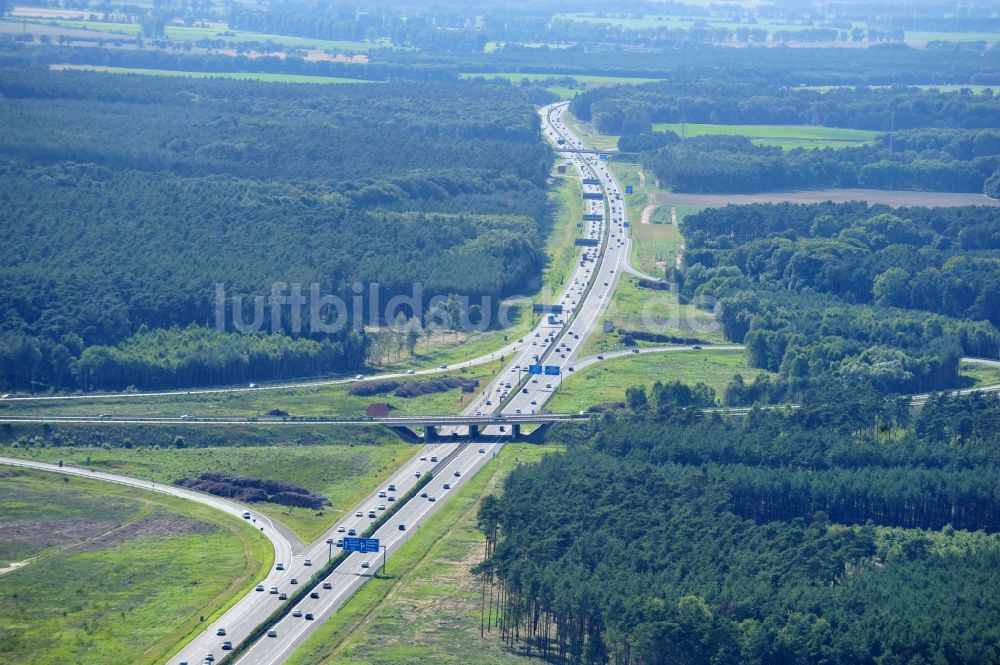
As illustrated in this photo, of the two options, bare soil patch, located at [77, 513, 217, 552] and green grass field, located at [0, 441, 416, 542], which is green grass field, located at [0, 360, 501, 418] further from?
bare soil patch, located at [77, 513, 217, 552]

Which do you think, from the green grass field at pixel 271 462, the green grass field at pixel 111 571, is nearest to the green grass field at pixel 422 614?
the green grass field at pixel 111 571

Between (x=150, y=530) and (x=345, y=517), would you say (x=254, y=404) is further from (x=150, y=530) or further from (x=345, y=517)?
(x=150, y=530)

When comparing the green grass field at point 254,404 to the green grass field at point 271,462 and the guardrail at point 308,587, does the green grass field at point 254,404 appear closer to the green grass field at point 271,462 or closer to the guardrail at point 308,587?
the green grass field at point 271,462

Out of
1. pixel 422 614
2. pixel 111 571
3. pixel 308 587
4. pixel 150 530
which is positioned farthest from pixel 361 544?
pixel 111 571

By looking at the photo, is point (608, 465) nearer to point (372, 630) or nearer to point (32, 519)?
point (372, 630)

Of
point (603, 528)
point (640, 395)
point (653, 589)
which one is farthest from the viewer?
point (640, 395)

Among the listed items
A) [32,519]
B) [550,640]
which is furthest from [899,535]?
[32,519]
